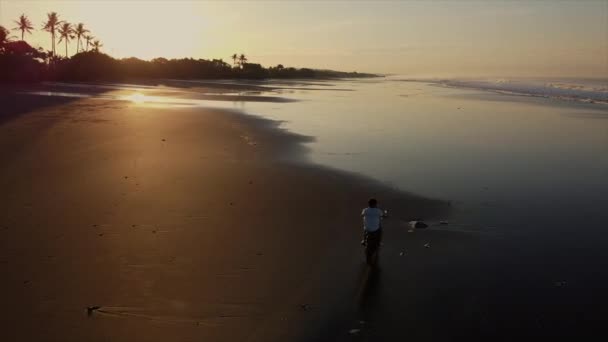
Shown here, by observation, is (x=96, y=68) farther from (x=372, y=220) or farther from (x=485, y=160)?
(x=372, y=220)

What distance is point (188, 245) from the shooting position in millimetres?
9820

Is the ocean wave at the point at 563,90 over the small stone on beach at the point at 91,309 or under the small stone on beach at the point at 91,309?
over

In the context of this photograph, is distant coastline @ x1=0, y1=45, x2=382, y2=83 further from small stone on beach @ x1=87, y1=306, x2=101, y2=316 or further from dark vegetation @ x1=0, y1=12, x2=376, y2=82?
small stone on beach @ x1=87, y1=306, x2=101, y2=316

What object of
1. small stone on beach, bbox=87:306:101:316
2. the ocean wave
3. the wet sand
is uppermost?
the ocean wave

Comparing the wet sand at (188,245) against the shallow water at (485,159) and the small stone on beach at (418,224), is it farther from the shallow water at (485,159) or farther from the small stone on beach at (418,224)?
the shallow water at (485,159)

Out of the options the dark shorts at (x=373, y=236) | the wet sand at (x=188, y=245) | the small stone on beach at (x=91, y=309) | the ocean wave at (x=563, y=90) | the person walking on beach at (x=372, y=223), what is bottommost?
the small stone on beach at (x=91, y=309)

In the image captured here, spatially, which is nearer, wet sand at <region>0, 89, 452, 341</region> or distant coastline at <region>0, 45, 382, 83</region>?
wet sand at <region>0, 89, 452, 341</region>

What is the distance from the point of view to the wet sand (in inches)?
279

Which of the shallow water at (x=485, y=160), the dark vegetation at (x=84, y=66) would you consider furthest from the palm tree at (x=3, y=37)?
the shallow water at (x=485, y=160)

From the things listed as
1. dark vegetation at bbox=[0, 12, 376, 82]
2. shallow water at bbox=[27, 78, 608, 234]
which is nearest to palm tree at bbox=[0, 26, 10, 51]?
dark vegetation at bbox=[0, 12, 376, 82]

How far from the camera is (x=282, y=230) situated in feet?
36.1

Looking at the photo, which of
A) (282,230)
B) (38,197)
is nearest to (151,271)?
(282,230)

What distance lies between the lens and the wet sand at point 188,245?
7090 millimetres

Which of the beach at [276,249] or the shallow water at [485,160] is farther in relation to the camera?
the shallow water at [485,160]
